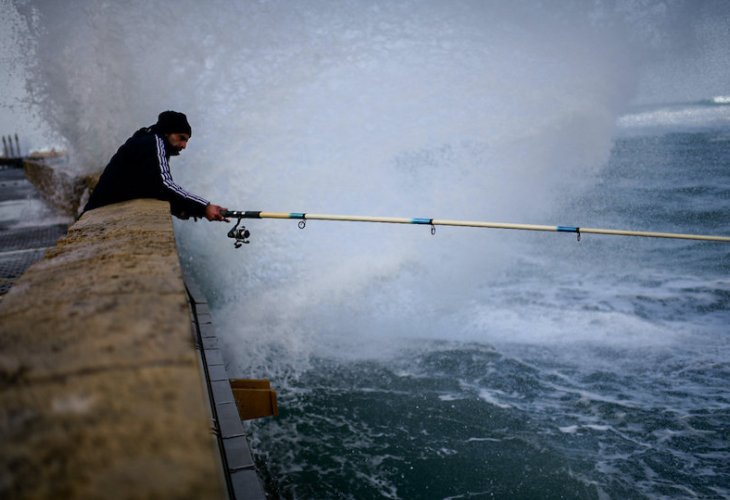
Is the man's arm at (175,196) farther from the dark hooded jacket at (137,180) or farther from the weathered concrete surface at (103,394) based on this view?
the weathered concrete surface at (103,394)

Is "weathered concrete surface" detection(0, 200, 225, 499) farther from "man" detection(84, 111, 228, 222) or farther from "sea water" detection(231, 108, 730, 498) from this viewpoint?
"sea water" detection(231, 108, 730, 498)

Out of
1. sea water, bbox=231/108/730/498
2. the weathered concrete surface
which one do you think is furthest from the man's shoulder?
sea water, bbox=231/108/730/498

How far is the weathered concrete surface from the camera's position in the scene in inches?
36.0

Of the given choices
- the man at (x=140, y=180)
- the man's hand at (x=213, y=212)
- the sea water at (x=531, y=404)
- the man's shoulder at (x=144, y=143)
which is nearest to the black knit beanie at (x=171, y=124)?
the man's shoulder at (x=144, y=143)

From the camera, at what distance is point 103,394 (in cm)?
115

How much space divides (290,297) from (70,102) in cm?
815

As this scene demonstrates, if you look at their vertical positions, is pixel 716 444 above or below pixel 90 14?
below

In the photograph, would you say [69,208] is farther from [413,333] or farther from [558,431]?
[558,431]

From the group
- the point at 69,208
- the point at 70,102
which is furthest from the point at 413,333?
the point at 70,102

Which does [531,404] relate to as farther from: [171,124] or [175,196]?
[171,124]

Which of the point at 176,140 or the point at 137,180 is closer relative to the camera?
the point at 137,180

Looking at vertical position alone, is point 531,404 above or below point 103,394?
below

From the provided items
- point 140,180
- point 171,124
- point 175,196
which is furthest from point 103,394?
point 171,124

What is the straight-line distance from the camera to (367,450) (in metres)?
5.08
